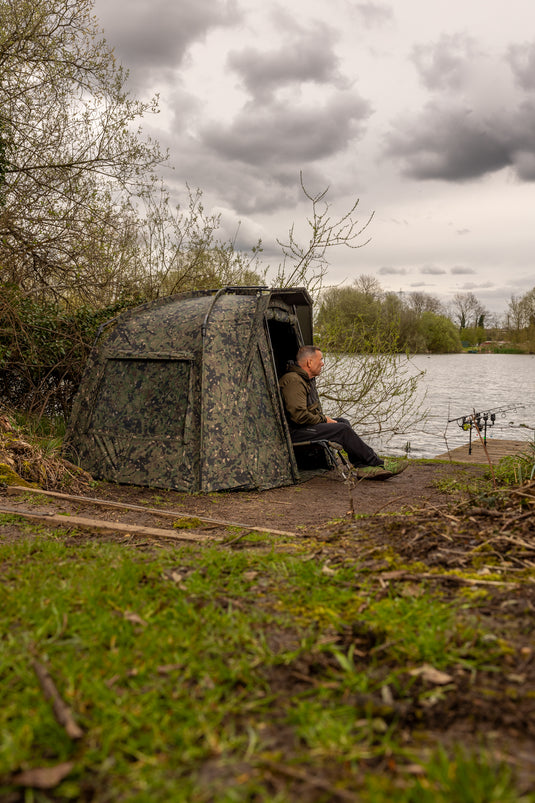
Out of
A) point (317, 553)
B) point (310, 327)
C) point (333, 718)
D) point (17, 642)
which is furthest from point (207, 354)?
point (333, 718)

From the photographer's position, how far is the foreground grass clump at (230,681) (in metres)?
1.72

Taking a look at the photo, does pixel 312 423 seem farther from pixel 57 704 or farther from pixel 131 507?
pixel 57 704

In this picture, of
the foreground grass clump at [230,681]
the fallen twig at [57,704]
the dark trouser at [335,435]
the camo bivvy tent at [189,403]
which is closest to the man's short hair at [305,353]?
the camo bivvy tent at [189,403]

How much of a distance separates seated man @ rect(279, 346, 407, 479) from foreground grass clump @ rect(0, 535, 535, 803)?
5.18 m

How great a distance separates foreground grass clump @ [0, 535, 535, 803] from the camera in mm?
1716

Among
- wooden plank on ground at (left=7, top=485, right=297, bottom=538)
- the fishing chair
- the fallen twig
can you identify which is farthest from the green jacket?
the fallen twig

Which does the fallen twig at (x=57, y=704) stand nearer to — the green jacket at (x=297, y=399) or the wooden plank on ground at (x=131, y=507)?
the wooden plank on ground at (x=131, y=507)

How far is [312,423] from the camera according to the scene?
8672 mm

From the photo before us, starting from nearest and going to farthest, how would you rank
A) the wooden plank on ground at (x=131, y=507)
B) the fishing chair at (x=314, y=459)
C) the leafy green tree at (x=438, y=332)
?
the wooden plank on ground at (x=131, y=507), the fishing chair at (x=314, y=459), the leafy green tree at (x=438, y=332)

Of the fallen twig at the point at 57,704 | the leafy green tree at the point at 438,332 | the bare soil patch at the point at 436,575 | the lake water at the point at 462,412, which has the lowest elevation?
the lake water at the point at 462,412

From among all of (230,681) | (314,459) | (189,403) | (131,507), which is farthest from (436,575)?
(314,459)

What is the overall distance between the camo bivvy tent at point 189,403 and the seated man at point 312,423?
36 centimetres

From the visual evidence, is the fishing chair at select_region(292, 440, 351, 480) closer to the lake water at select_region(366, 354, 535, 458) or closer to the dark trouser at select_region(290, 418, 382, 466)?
the dark trouser at select_region(290, 418, 382, 466)

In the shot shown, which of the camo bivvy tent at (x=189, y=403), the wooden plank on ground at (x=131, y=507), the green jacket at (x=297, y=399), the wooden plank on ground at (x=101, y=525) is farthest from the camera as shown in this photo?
the green jacket at (x=297, y=399)
